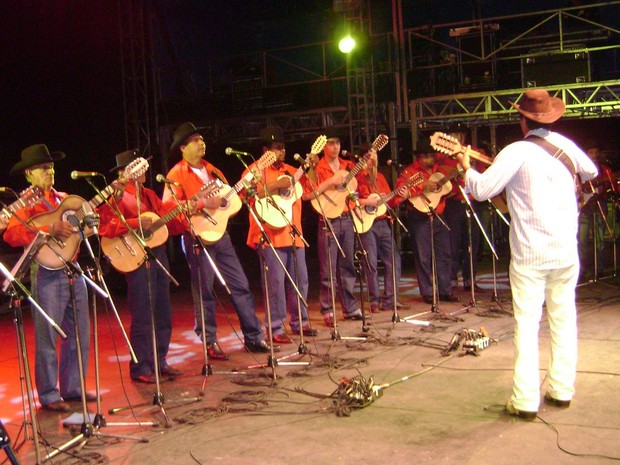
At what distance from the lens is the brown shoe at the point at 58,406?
5984 mm

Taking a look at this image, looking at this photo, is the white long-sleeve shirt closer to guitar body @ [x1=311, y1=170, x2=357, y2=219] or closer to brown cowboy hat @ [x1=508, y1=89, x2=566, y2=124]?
brown cowboy hat @ [x1=508, y1=89, x2=566, y2=124]

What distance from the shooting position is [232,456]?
4703 millimetres

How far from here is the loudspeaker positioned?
13820mm

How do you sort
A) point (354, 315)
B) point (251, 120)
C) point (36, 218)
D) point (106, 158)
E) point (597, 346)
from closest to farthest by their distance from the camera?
1. point (36, 218)
2. point (597, 346)
3. point (354, 315)
4. point (106, 158)
5. point (251, 120)

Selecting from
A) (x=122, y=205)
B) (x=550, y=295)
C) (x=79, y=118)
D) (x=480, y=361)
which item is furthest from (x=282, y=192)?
(x=79, y=118)

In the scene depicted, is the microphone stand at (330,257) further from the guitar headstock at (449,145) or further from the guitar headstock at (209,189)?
the guitar headstock at (449,145)

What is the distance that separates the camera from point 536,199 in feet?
16.6

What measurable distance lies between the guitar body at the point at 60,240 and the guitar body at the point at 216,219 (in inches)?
54.5

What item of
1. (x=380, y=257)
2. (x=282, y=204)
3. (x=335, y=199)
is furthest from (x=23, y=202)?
(x=380, y=257)

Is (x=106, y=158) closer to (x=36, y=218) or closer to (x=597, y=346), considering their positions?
(x=36, y=218)

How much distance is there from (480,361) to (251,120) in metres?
11.1

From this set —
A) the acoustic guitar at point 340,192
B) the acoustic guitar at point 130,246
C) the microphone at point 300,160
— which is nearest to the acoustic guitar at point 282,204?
the microphone at point 300,160

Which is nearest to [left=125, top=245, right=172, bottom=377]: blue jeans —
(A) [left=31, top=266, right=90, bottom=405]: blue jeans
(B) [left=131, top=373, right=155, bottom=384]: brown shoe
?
(B) [left=131, top=373, right=155, bottom=384]: brown shoe

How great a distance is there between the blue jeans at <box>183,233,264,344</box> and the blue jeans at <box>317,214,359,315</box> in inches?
59.4
